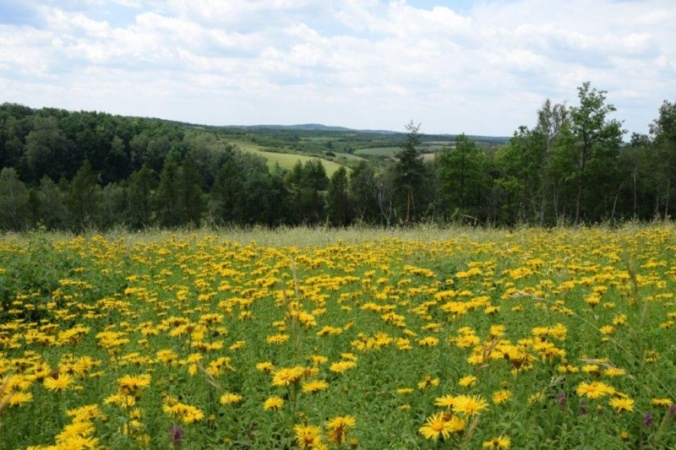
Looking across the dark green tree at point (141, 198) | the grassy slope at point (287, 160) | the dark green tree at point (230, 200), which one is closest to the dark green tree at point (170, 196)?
the dark green tree at point (141, 198)

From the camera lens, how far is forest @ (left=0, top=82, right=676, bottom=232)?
4206 cm

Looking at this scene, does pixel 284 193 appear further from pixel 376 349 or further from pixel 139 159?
pixel 376 349

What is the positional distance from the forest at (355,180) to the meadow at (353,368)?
26.2 metres

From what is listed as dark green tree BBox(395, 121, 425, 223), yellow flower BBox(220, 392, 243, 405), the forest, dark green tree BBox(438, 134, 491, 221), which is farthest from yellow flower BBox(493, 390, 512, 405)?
dark green tree BBox(438, 134, 491, 221)

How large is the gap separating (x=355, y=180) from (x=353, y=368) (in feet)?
204

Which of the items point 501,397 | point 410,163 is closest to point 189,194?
point 410,163

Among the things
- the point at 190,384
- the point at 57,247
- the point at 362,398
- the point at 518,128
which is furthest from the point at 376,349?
the point at 518,128

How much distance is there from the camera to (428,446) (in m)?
2.92

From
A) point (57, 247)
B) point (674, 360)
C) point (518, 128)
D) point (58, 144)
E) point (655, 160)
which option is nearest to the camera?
point (674, 360)

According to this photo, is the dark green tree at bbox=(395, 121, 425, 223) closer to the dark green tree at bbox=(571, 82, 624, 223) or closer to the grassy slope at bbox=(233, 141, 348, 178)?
the dark green tree at bbox=(571, 82, 624, 223)

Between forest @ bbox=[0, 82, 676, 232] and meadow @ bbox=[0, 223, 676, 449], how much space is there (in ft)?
85.9

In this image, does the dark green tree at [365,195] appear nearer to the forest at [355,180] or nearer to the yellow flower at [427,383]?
the forest at [355,180]

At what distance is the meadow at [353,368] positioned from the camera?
2586 millimetres

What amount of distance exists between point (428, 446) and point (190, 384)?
1647 millimetres
